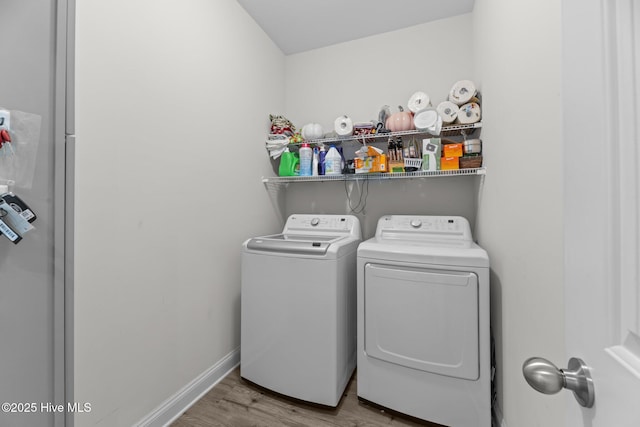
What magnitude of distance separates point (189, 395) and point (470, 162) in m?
2.25

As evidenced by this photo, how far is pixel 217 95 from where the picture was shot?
1.73 m

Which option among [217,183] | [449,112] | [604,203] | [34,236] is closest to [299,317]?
[217,183]

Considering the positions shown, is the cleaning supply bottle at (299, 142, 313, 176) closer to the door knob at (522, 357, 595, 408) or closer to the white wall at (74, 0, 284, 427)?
the white wall at (74, 0, 284, 427)

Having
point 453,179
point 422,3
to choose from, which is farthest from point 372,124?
point 422,3

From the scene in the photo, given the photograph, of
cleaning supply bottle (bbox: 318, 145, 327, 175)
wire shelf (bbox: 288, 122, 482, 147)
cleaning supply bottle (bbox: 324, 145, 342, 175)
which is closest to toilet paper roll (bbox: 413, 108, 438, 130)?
Result: wire shelf (bbox: 288, 122, 482, 147)

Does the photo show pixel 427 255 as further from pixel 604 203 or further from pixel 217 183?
pixel 217 183

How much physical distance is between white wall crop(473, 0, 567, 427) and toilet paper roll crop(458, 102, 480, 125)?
0.25m

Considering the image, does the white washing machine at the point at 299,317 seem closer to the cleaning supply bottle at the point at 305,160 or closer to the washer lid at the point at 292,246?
the washer lid at the point at 292,246

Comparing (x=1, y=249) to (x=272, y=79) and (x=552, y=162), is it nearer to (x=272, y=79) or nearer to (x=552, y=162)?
(x=552, y=162)

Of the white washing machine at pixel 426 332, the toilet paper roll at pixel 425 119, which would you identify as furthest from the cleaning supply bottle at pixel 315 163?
the white washing machine at pixel 426 332

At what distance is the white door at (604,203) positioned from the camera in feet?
0.97

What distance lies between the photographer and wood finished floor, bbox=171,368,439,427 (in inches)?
54.7

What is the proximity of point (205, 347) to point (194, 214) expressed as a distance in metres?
0.83

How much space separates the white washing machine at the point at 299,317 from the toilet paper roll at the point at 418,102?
1.18 m
